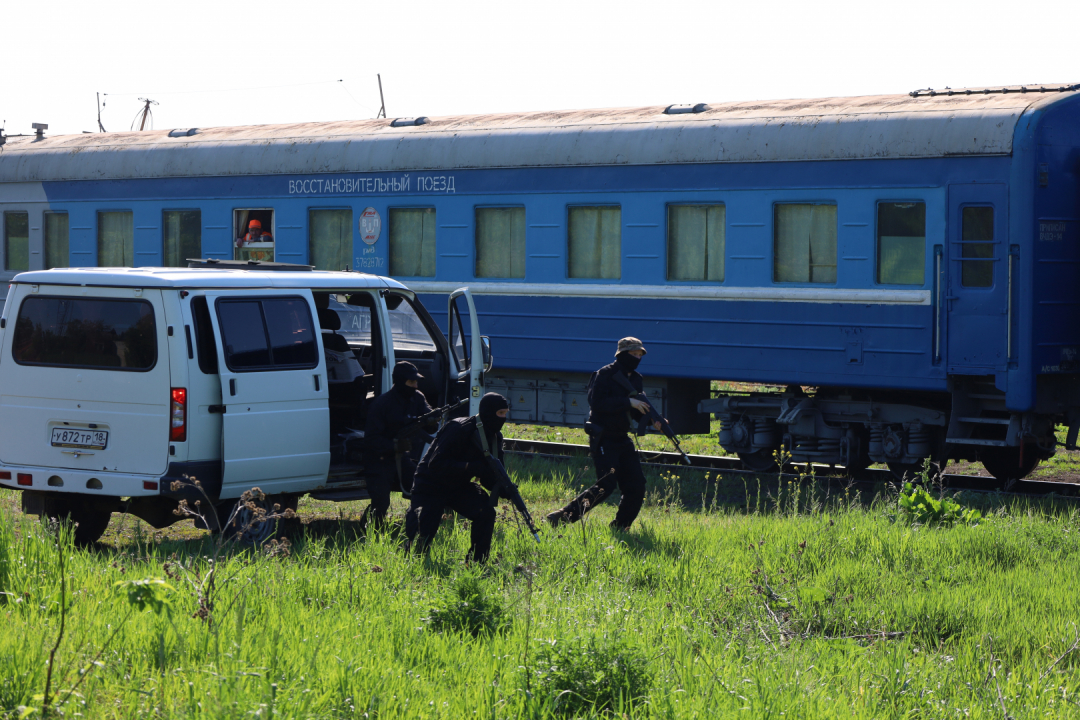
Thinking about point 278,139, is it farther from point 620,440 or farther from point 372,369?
point 620,440

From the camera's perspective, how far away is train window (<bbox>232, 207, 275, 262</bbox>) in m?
16.0

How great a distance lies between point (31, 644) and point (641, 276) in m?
8.90

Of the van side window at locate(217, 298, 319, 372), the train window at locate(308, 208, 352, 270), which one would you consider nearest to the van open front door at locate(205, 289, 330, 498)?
the van side window at locate(217, 298, 319, 372)

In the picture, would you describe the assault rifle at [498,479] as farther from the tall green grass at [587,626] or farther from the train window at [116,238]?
the train window at [116,238]

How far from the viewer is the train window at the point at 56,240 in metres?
18.0

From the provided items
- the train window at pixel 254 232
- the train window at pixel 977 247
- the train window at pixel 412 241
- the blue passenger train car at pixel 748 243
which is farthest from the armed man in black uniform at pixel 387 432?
the train window at pixel 254 232

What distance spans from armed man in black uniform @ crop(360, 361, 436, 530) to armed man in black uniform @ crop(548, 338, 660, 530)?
1.24 metres

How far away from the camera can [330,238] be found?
610 inches

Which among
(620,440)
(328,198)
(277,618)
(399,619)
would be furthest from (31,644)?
(328,198)

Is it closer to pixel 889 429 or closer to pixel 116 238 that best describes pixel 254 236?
pixel 116 238

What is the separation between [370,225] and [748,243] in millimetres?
4860

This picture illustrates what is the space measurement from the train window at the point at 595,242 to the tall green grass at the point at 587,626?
4.74 meters

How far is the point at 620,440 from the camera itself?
381 inches

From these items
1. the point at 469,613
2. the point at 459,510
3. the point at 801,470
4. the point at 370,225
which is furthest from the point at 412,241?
the point at 469,613
